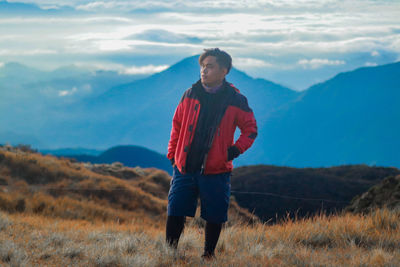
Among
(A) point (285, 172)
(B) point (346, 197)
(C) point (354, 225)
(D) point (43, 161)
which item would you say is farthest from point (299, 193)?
(C) point (354, 225)

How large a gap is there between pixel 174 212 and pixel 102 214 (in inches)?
347

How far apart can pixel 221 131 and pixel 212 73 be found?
53cm

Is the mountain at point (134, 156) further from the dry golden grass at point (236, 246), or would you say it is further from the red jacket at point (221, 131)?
the red jacket at point (221, 131)

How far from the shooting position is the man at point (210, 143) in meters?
3.54

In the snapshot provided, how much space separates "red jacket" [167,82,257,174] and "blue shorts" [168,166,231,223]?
3.5 inches

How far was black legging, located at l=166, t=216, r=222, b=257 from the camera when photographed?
145 inches

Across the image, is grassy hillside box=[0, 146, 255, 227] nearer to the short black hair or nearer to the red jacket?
the red jacket

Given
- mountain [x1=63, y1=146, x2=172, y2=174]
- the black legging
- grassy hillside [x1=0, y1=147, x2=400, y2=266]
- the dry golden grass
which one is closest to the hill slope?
grassy hillside [x1=0, y1=147, x2=400, y2=266]

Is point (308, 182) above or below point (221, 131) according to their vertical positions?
below

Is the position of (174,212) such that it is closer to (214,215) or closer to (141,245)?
(214,215)

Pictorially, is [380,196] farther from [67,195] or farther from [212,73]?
[67,195]

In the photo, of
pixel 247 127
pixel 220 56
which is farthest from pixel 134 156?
pixel 247 127

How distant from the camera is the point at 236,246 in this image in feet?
13.8

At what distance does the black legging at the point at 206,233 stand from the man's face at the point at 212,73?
126cm
